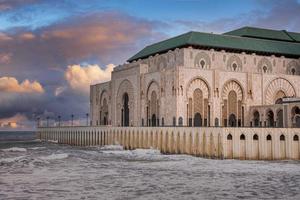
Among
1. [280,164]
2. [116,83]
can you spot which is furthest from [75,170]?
[116,83]

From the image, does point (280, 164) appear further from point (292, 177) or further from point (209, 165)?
point (292, 177)

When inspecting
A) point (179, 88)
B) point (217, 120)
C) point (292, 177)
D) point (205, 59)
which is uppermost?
point (205, 59)

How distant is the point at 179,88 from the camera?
78.4 m

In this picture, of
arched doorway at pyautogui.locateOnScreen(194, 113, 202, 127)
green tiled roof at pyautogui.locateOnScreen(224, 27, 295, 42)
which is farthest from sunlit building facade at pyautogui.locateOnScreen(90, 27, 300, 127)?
green tiled roof at pyautogui.locateOnScreen(224, 27, 295, 42)

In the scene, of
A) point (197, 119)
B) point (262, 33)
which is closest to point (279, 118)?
point (197, 119)

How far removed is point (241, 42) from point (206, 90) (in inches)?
761

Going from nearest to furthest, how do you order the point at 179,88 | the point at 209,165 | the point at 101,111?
the point at 209,165 → the point at 179,88 → the point at 101,111

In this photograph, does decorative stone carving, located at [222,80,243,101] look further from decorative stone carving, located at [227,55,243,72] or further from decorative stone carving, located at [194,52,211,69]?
decorative stone carving, located at [227,55,243,72]

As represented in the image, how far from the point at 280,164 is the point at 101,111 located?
63.3 metres

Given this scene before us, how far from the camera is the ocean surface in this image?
1205 inches

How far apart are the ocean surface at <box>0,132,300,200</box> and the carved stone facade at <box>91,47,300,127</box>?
26210mm

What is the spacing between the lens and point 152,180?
37500mm

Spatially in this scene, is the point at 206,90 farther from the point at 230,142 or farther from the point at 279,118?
the point at 230,142

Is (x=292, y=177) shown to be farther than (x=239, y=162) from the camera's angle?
No
